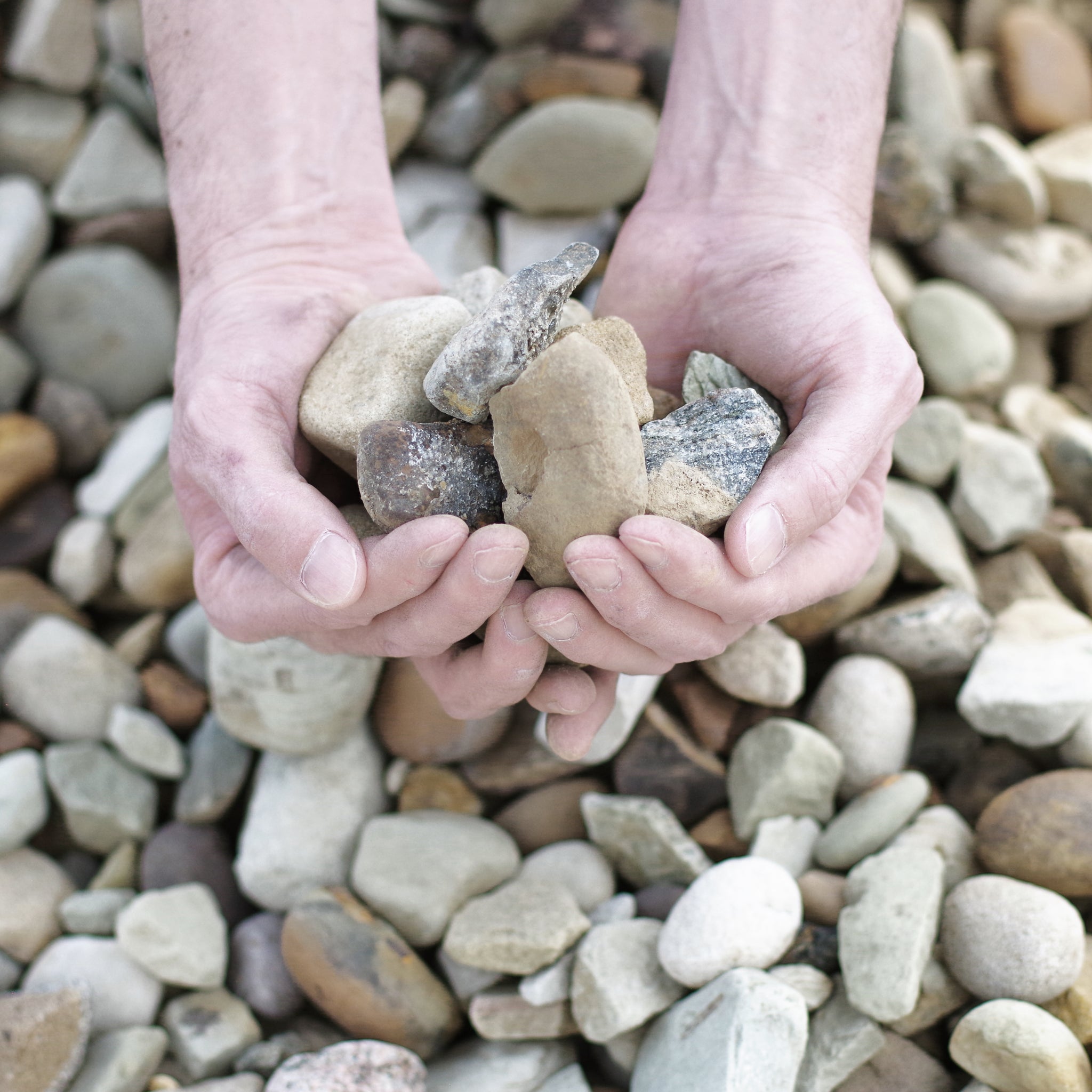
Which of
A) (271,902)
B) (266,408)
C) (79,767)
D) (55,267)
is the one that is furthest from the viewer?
(55,267)

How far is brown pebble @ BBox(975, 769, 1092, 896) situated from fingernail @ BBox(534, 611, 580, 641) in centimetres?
89

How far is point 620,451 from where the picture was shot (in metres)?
1.33

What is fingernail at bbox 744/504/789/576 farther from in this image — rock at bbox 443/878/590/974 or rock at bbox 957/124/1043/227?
rock at bbox 957/124/1043/227

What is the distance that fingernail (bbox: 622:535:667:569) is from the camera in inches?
51.1

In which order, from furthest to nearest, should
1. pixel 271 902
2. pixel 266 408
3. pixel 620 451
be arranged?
pixel 271 902, pixel 266 408, pixel 620 451

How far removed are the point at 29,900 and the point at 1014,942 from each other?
1.79 m

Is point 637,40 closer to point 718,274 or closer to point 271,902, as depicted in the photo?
point 718,274

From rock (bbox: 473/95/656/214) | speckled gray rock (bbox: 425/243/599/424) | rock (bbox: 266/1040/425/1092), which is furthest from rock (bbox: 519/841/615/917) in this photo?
rock (bbox: 473/95/656/214)

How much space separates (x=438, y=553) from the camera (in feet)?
4.30

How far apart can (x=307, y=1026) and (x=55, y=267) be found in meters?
2.14

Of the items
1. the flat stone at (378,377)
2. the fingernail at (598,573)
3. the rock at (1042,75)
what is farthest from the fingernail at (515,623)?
the rock at (1042,75)

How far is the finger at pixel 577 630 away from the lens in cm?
139

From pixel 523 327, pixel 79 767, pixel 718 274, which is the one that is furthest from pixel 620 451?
pixel 79 767

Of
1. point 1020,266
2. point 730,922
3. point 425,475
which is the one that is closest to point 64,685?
point 425,475
